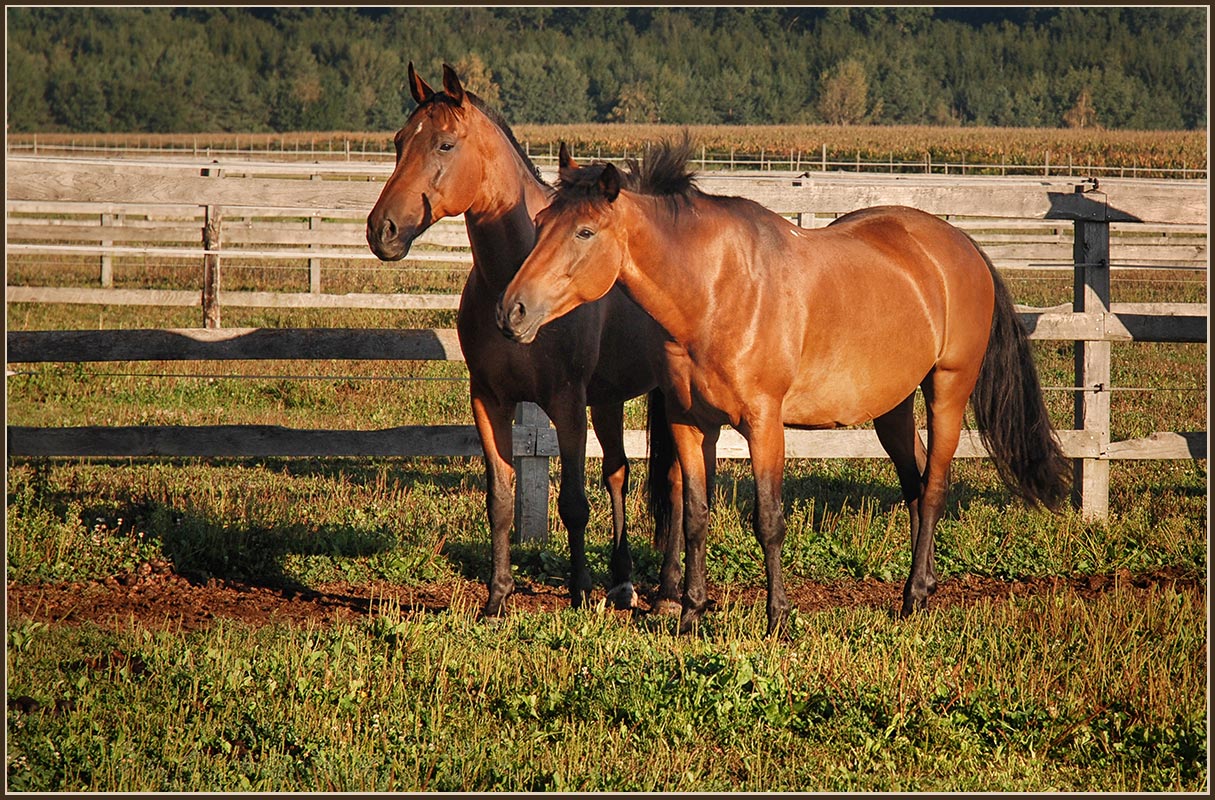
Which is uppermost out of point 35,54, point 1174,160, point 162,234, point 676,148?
point 35,54

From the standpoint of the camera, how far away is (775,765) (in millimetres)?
3814

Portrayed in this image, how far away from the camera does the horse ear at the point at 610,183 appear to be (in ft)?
14.6

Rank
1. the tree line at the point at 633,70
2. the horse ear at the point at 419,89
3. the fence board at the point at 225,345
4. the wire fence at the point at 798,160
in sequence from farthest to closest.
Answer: the tree line at the point at 633,70, the wire fence at the point at 798,160, the fence board at the point at 225,345, the horse ear at the point at 419,89

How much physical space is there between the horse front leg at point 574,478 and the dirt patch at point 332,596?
0.21 m

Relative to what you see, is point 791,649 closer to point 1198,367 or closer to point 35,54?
point 1198,367

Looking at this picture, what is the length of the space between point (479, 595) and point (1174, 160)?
47.0 metres

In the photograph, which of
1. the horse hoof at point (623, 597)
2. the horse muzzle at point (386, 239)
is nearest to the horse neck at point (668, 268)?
the horse muzzle at point (386, 239)

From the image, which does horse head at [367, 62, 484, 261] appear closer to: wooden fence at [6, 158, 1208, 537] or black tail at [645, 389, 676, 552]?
black tail at [645, 389, 676, 552]

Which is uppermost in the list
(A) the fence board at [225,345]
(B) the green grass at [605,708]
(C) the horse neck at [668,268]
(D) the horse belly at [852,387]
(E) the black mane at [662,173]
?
(E) the black mane at [662,173]

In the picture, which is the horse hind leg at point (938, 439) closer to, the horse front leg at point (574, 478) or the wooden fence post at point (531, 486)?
the horse front leg at point (574, 478)

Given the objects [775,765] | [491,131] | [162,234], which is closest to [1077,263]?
[491,131]

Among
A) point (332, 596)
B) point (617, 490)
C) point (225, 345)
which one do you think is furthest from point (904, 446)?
point (225, 345)

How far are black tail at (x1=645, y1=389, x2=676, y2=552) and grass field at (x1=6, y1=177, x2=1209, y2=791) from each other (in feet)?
1.53

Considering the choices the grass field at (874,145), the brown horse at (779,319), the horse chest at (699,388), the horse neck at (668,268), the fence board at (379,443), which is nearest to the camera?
the brown horse at (779,319)
